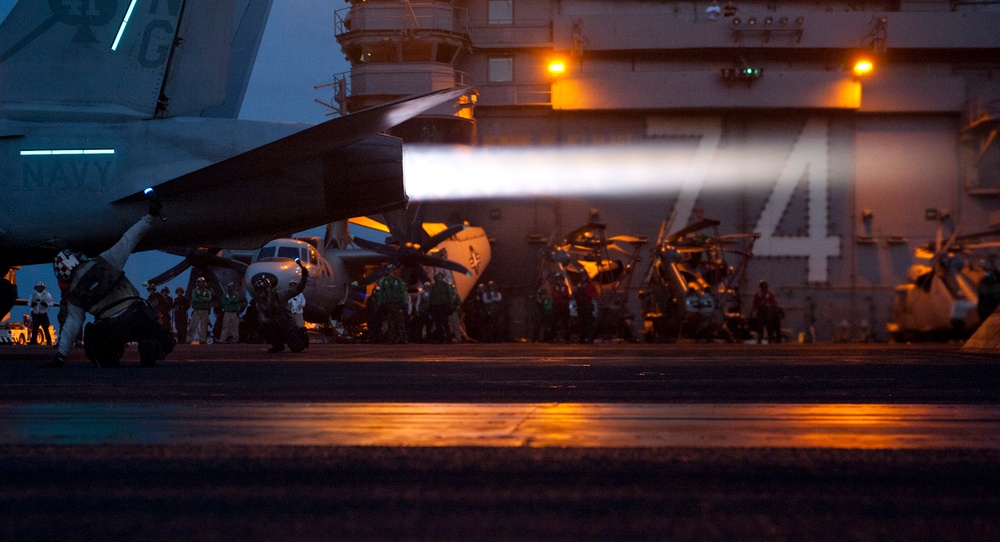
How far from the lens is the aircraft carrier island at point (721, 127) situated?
118 feet

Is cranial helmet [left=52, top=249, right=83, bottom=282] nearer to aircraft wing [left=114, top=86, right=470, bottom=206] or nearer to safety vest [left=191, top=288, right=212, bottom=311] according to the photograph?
aircraft wing [left=114, top=86, right=470, bottom=206]

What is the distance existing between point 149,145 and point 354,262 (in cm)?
1694

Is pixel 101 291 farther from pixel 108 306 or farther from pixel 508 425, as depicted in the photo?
pixel 508 425

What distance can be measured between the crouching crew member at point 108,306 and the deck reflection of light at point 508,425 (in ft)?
13.1

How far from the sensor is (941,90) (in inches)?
1452

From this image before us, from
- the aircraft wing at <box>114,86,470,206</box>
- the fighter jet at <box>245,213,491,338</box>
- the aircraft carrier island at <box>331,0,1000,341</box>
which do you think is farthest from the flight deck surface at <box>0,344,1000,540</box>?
→ the aircraft carrier island at <box>331,0,1000,341</box>

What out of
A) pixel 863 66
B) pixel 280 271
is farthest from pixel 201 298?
pixel 863 66

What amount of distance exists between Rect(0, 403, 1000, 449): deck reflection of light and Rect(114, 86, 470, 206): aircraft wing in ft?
18.7

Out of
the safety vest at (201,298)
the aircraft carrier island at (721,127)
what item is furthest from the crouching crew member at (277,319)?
the aircraft carrier island at (721,127)

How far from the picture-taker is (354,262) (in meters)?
27.8

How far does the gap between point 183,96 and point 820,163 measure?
29809mm

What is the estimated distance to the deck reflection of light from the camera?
370 cm

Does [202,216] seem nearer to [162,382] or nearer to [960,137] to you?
[162,382]

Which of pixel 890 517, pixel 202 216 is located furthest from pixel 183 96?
pixel 890 517
